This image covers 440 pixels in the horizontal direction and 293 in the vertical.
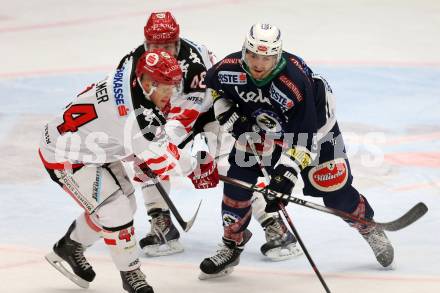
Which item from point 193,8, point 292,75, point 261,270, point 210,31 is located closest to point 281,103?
point 292,75

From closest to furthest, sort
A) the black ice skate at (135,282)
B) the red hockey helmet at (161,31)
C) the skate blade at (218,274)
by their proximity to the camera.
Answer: the black ice skate at (135,282) → the skate blade at (218,274) → the red hockey helmet at (161,31)

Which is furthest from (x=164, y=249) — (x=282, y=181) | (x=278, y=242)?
(x=282, y=181)

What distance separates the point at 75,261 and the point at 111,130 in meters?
0.83

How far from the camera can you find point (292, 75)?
504 cm

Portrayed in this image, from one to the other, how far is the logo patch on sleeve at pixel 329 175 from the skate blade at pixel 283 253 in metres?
0.48

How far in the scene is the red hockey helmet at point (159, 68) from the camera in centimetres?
462

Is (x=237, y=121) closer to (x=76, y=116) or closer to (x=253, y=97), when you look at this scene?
(x=253, y=97)

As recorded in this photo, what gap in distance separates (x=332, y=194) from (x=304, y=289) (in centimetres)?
54

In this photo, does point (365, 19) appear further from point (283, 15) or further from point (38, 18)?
point (38, 18)

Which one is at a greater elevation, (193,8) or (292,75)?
(292,75)

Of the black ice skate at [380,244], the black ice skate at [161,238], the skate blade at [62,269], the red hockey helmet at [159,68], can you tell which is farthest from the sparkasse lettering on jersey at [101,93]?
the black ice skate at [380,244]

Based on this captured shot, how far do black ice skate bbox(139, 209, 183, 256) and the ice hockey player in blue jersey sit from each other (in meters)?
0.41

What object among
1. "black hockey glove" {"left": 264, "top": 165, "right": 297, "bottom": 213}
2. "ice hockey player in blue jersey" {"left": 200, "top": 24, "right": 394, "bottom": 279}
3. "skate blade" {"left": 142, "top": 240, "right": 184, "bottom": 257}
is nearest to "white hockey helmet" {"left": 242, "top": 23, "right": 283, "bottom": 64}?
"ice hockey player in blue jersey" {"left": 200, "top": 24, "right": 394, "bottom": 279}

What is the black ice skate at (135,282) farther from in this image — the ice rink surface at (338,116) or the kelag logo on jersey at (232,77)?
the kelag logo on jersey at (232,77)
